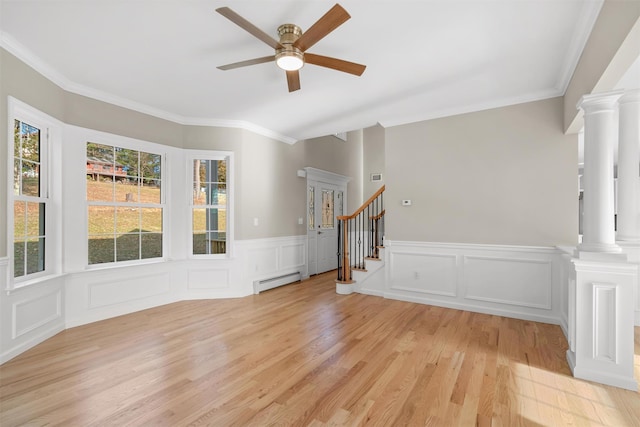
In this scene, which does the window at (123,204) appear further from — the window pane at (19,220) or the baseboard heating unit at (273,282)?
the baseboard heating unit at (273,282)

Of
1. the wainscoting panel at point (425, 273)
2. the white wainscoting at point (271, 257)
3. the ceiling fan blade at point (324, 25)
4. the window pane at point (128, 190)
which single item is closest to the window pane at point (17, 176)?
Answer: the window pane at point (128, 190)

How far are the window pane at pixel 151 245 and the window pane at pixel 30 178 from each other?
4.32 ft

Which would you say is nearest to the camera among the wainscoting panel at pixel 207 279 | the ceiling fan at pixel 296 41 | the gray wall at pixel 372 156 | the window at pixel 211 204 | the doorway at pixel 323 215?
the ceiling fan at pixel 296 41

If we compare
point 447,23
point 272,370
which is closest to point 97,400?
point 272,370

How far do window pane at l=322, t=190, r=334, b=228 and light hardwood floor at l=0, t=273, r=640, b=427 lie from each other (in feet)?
11.4

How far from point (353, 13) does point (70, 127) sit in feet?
11.4

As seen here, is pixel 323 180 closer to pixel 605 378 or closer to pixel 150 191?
pixel 150 191

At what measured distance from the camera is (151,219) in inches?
173

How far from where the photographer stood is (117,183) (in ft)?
13.3

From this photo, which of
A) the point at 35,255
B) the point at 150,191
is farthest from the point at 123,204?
the point at 35,255

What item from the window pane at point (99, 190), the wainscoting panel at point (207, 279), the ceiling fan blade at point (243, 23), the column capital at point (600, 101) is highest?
the ceiling fan blade at point (243, 23)

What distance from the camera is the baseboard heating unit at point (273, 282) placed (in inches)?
200

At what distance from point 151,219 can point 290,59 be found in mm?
3223

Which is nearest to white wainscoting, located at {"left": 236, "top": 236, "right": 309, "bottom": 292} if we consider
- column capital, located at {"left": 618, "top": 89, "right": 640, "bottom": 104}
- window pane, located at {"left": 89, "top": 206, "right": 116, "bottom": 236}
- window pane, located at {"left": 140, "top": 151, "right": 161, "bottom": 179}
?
window pane, located at {"left": 140, "top": 151, "right": 161, "bottom": 179}
